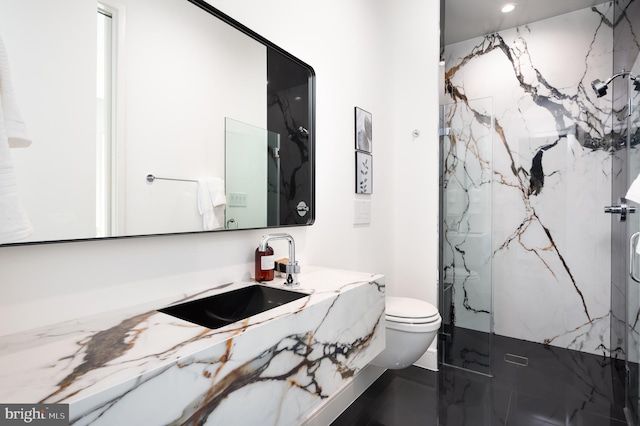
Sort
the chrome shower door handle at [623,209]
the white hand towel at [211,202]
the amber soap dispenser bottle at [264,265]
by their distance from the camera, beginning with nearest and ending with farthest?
the white hand towel at [211,202] < the amber soap dispenser bottle at [264,265] < the chrome shower door handle at [623,209]

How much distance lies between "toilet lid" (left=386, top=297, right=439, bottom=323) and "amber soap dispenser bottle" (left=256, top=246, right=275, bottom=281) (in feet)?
2.74

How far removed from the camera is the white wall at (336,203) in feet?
2.81

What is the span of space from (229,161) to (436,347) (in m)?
1.89

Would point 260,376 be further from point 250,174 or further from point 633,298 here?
point 633,298

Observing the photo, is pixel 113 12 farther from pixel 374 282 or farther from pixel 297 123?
pixel 374 282

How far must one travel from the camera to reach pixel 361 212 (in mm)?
2078

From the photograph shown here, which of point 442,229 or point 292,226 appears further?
point 442,229

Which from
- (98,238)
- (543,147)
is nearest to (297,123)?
(98,238)

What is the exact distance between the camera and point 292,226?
1557 mm

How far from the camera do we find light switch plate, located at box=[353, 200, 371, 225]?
2.04 meters

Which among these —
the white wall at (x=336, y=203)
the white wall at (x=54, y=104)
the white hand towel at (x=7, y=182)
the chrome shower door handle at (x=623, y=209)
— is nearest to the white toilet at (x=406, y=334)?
the white wall at (x=336, y=203)

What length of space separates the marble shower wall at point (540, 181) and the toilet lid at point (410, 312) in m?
0.59

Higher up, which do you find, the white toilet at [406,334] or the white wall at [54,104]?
the white wall at [54,104]

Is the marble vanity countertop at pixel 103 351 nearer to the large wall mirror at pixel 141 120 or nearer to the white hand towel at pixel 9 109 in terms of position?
the large wall mirror at pixel 141 120
